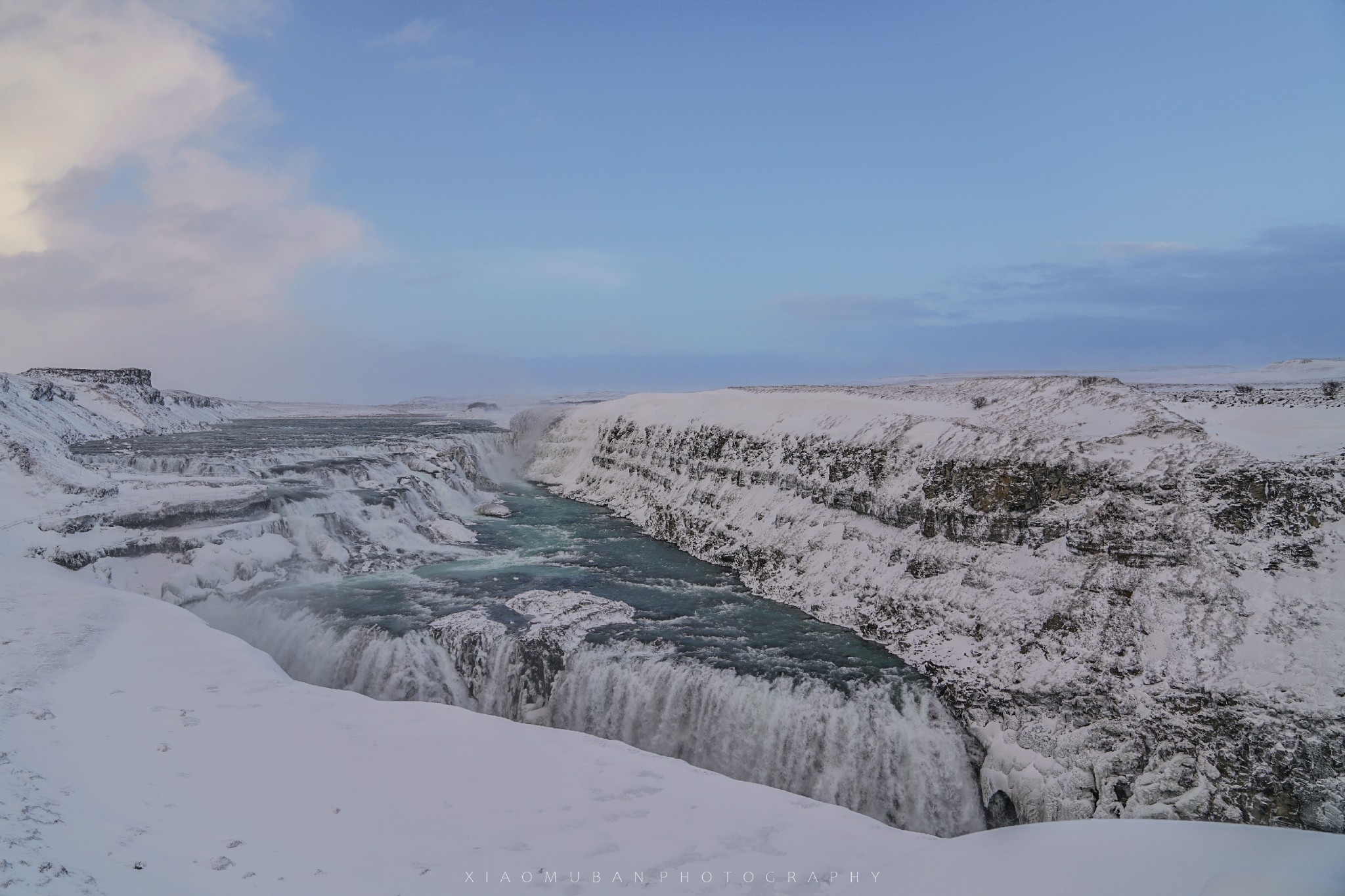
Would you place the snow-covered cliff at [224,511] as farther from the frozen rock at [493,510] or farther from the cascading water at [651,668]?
the cascading water at [651,668]

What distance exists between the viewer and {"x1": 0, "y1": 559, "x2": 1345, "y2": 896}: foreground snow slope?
215 inches

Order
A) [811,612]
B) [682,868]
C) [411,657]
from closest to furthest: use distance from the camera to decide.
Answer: [682,868], [411,657], [811,612]

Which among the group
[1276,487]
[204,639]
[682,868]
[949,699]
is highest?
[1276,487]

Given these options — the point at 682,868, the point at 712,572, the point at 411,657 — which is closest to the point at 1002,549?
the point at 712,572

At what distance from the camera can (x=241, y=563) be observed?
18078 mm

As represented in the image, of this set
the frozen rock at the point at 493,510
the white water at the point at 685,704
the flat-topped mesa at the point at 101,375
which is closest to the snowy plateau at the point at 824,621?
the white water at the point at 685,704

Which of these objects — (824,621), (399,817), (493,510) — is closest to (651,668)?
→ (824,621)

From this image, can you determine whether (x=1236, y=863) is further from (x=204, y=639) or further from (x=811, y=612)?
(x=204, y=639)

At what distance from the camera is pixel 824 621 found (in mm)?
16688

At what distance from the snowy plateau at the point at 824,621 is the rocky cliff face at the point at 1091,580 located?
0.17 ft

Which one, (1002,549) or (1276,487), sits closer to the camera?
(1276,487)

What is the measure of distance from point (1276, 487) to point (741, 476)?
14.9 meters

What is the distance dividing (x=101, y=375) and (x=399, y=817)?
250ft

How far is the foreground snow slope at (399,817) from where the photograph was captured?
215 inches
